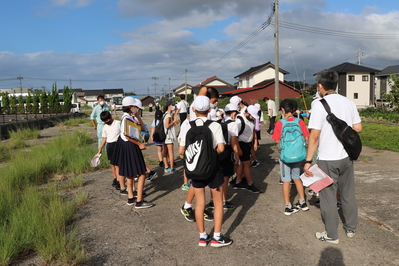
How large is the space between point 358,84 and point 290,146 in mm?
51367

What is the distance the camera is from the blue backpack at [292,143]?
460 centimetres

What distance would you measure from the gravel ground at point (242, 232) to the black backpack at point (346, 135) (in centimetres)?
109

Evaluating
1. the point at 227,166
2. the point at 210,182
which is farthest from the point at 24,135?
the point at 210,182

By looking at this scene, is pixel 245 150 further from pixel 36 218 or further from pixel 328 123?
pixel 36 218

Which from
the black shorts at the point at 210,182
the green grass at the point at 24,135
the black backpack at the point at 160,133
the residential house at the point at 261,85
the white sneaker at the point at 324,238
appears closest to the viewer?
the black shorts at the point at 210,182

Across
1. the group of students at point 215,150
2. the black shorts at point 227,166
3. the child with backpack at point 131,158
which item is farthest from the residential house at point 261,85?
the black shorts at point 227,166

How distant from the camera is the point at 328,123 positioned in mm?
3650

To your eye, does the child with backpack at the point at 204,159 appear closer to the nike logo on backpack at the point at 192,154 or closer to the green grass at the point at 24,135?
the nike logo on backpack at the point at 192,154

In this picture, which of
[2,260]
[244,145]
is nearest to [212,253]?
[2,260]

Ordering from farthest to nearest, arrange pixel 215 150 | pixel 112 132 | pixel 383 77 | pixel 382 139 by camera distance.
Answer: pixel 383 77 < pixel 382 139 < pixel 112 132 < pixel 215 150

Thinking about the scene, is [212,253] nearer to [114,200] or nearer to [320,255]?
[320,255]

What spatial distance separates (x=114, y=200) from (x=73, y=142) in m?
6.64

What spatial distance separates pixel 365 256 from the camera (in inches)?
135

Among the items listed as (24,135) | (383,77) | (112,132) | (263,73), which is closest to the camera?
(112,132)
